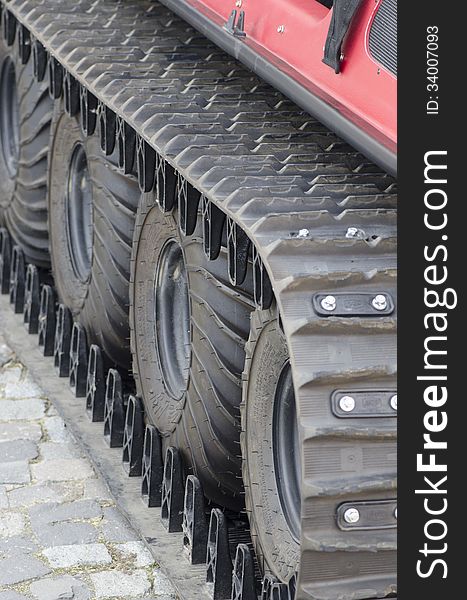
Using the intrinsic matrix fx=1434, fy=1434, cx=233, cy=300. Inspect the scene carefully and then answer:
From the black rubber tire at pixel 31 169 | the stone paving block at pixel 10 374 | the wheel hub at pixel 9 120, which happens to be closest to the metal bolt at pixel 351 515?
the stone paving block at pixel 10 374

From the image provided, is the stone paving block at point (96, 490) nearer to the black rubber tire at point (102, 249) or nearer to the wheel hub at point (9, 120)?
the black rubber tire at point (102, 249)

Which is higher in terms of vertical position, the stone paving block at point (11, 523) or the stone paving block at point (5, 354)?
the stone paving block at point (5, 354)

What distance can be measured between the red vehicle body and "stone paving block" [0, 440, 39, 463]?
166cm

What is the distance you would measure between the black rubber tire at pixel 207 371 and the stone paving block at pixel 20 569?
0.50 meters

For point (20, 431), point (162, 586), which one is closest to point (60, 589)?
point (162, 586)

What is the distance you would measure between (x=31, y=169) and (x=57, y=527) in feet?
6.83

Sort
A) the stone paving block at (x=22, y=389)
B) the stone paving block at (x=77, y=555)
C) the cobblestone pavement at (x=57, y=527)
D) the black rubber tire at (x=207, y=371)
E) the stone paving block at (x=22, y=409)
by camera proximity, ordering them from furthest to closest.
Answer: the stone paving block at (x=22, y=389), the stone paving block at (x=22, y=409), the stone paving block at (x=77, y=555), the cobblestone pavement at (x=57, y=527), the black rubber tire at (x=207, y=371)

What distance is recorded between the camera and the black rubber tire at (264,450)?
3.25m

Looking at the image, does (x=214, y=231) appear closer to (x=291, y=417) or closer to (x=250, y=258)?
(x=250, y=258)

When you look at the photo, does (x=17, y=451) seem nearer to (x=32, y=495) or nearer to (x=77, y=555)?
(x=32, y=495)

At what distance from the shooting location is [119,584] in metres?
3.82

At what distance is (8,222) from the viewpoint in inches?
242

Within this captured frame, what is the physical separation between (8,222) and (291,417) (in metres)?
3.13

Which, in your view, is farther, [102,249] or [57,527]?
[102,249]
